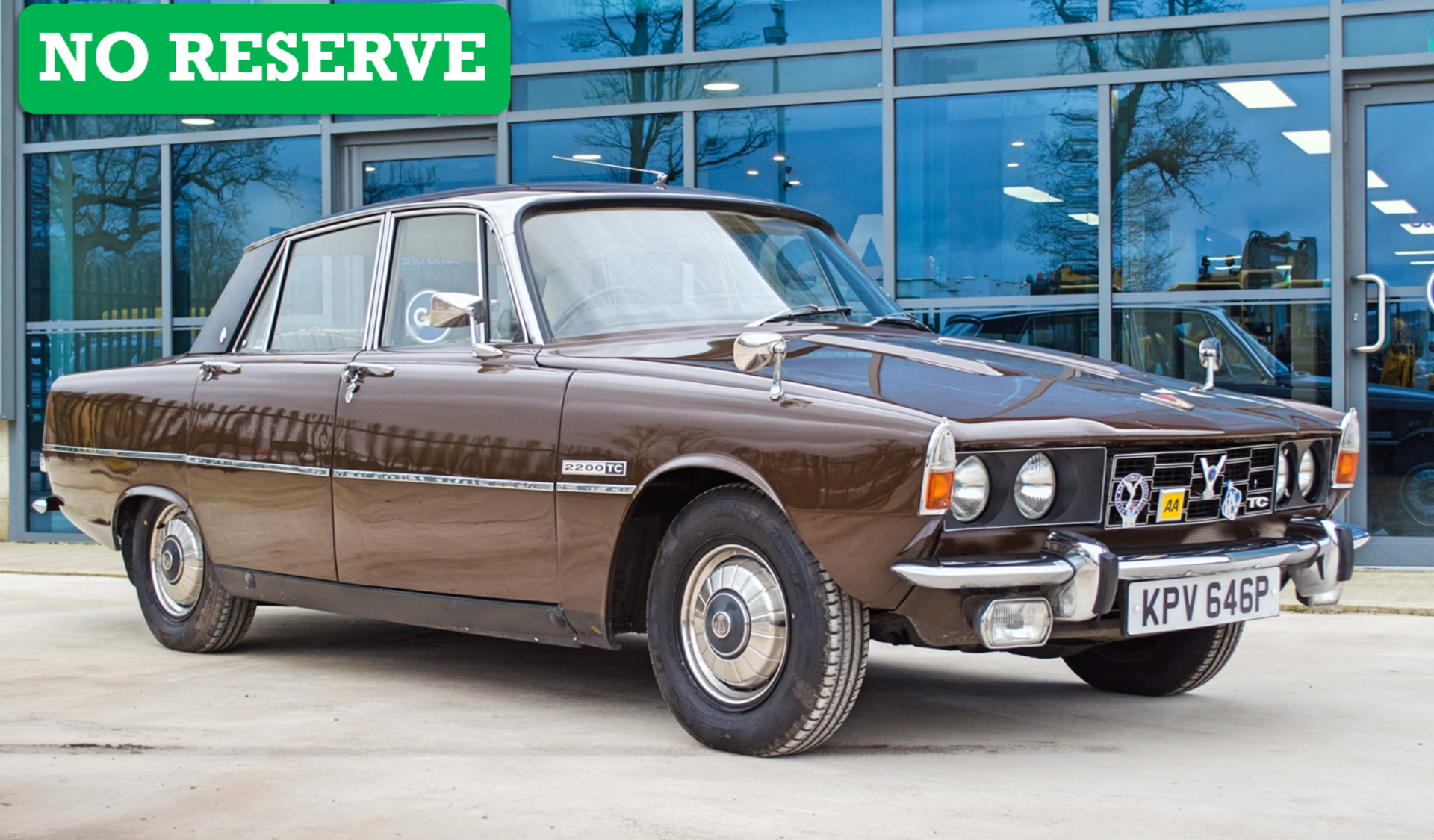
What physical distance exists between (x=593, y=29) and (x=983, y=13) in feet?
9.05

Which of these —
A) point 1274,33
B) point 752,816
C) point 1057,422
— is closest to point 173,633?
point 752,816

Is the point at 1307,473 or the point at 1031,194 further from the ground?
the point at 1031,194

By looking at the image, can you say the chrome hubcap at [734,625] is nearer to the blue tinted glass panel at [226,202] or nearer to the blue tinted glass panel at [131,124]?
the blue tinted glass panel at [226,202]

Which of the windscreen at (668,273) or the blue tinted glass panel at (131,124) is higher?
the blue tinted glass panel at (131,124)

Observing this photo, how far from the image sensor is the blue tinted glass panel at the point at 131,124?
11445 millimetres

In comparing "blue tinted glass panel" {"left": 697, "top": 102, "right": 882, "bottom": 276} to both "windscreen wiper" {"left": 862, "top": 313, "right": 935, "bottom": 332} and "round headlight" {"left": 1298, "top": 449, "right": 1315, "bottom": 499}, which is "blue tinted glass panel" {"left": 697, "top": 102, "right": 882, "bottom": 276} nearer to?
"windscreen wiper" {"left": 862, "top": 313, "right": 935, "bottom": 332}

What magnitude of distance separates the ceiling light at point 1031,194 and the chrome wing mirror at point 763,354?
5814 millimetres

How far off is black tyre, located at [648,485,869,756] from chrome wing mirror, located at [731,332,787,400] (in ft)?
1.02

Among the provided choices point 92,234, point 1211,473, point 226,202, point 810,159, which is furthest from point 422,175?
point 1211,473

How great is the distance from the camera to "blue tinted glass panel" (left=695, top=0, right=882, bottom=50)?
9906 millimetres

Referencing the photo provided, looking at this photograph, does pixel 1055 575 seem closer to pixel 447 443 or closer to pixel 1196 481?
pixel 1196 481

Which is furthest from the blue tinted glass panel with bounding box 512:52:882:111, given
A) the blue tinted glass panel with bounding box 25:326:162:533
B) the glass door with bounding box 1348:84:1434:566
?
the blue tinted glass panel with bounding box 25:326:162:533

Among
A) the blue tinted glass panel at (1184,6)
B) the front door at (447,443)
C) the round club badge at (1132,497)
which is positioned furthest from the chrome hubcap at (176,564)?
the blue tinted glass panel at (1184,6)

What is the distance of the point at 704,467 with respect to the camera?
412 centimetres
